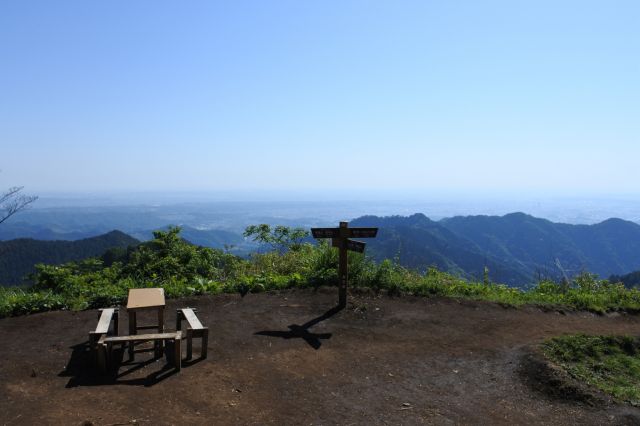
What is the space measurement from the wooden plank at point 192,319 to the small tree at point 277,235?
774 centimetres

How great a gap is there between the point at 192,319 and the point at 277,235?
8.85 m

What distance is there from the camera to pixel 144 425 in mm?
4363

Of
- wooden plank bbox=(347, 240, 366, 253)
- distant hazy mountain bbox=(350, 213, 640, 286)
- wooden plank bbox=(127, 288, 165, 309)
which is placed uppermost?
wooden plank bbox=(347, 240, 366, 253)

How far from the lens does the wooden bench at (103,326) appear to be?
565 cm

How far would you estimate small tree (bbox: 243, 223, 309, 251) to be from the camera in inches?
583

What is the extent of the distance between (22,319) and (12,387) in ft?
9.88

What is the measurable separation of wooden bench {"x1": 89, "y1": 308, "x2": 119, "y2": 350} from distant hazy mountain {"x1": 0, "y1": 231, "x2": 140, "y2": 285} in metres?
43.2

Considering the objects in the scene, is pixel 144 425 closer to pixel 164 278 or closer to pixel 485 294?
pixel 164 278

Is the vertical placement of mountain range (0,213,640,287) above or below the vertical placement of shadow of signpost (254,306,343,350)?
below

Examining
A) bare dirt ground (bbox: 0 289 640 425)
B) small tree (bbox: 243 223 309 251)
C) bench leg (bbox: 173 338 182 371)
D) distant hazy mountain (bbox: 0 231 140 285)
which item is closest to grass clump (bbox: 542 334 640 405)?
bare dirt ground (bbox: 0 289 640 425)

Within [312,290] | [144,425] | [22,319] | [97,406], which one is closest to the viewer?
[144,425]

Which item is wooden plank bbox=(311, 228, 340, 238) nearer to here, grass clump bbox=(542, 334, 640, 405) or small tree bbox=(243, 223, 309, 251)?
grass clump bbox=(542, 334, 640, 405)

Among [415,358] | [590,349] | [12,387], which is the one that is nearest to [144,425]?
[12,387]

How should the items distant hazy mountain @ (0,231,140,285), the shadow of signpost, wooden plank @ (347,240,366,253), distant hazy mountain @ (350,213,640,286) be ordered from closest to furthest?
the shadow of signpost
wooden plank @ (347,240,366,253)
distant hazy mountain @ (0,231,140,285)
distant hazy mountain @ (350,213,640,286)
